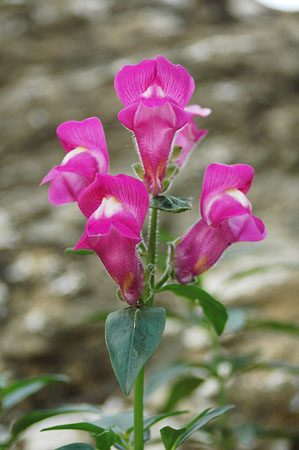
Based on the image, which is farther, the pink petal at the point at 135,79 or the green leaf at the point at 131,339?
the pink petal at the point at 135,79

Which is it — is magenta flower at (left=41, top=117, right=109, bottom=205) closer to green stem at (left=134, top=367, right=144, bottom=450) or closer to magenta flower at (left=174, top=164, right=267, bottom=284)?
magenta flower at (left=174, top=164, right=267, bottom=284)

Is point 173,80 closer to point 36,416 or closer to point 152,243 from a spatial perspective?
point 152,243

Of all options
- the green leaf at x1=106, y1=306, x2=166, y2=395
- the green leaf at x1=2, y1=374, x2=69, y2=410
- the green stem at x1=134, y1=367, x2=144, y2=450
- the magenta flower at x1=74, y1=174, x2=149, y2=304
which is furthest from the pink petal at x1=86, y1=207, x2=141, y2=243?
the green leaf at x1=2, y1=374, x2=69, y2=410

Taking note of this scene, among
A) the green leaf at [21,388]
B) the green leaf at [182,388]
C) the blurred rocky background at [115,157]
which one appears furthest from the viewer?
the blurred rocky background at [115,157]

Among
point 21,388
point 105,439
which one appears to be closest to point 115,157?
point 21,388

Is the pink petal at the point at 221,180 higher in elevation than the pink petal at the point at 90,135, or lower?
lower

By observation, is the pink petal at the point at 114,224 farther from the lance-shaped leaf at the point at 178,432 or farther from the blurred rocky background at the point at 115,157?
the blurred rocky background at the point at 115,157

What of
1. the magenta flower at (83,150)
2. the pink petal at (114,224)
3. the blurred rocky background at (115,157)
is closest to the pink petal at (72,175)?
the magenta flower at (83,150)
